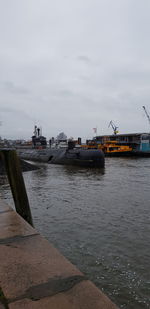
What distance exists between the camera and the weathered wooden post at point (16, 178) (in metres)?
6.07

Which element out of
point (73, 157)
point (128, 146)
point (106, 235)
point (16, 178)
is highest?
point (128, 146)

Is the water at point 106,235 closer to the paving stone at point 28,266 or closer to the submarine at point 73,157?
the paving stone at point 28,266

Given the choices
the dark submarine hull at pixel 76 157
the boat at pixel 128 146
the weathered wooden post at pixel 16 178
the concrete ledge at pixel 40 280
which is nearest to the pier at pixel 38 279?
the concrete ledge at pixel 40 280

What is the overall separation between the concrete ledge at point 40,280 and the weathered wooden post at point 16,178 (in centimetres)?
260

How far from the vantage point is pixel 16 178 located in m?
6.13

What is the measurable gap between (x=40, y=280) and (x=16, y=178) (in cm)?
395

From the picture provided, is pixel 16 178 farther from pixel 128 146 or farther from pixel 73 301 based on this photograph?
pixel 128 146

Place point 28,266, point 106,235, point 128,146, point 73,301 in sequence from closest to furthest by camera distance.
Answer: point 73,301 → point 28,266 → point 106,235 → point 128,146

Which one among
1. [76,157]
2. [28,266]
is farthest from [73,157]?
[28,266]

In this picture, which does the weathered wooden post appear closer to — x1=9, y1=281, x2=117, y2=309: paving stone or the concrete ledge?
the concrete ledge

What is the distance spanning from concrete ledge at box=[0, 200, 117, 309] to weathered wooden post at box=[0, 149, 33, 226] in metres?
2.60

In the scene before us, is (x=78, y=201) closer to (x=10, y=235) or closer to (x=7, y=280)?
(x=10, y=235)

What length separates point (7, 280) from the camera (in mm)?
2447

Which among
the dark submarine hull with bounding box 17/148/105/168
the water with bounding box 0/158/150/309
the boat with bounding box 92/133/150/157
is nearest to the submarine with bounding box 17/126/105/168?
the dark submarine hull with bounding box 17/148/105/168
